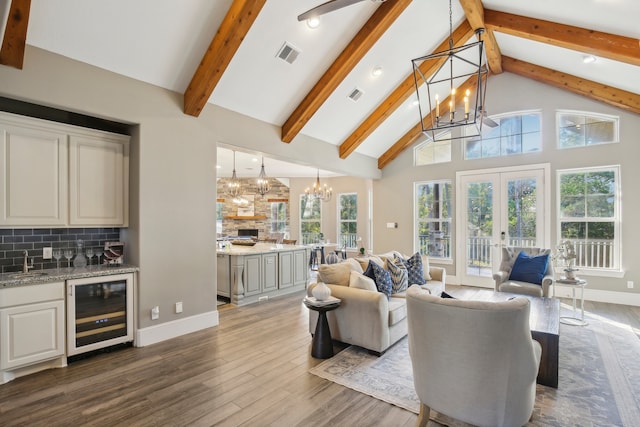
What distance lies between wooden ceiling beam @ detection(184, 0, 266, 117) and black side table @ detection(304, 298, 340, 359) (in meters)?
2.70

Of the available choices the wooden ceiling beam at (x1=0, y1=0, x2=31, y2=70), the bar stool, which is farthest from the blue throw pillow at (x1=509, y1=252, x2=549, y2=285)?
the wooden ceiling beam at (x1=0, y1=0, x2=31, y2=70)

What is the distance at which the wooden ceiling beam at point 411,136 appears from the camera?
6.80 metres

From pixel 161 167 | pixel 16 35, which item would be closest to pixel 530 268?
pixel 161 167

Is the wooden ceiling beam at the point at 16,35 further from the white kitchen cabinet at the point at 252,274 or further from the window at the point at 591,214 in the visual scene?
the window at the point at 591,214

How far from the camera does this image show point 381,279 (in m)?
3.91

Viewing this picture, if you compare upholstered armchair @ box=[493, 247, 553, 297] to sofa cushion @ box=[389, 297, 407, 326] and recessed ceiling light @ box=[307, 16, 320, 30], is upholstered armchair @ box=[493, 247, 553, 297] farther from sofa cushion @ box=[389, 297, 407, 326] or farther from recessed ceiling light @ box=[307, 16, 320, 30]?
recessed ceiling light @ box=[307, 16, 320, 30]

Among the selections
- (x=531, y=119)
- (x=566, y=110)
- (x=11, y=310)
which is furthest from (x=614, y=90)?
(x=11, y=310)

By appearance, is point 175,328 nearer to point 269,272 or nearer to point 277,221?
point 269,272

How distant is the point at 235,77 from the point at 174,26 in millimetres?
905

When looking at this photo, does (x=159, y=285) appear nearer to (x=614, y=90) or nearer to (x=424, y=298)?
(x=424, y=298)

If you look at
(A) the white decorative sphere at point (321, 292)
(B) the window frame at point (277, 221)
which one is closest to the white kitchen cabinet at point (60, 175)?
(A) the white decorative sphere at point (321, 292)

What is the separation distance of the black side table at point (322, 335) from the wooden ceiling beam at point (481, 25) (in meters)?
3.72

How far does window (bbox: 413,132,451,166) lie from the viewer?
7.24m

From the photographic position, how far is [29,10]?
267 cm
